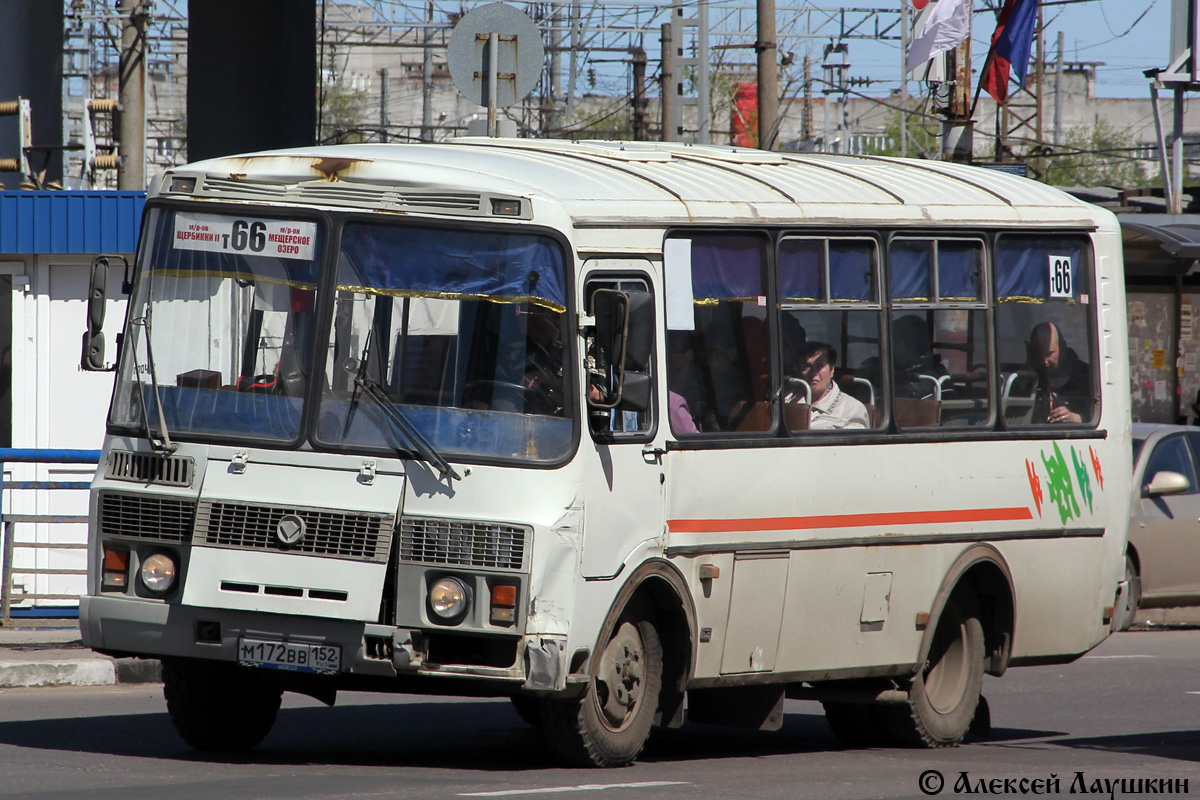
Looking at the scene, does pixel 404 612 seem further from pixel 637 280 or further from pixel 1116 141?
pixel 1116 141

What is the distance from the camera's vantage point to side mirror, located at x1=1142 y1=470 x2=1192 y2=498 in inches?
607

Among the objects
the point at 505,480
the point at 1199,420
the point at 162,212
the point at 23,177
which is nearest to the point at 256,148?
the point at 23,177

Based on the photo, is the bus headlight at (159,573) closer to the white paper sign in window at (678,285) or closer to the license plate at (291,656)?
the license plate at (291,656)

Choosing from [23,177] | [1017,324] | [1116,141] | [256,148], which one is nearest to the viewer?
[1017,324]

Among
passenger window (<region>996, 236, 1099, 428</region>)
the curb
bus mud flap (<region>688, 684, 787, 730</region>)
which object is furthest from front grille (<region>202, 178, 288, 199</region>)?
passenger window (<region>996, 236, 1099, 428</region>)

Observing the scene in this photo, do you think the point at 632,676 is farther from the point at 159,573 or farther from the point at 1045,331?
the point at 1045,331

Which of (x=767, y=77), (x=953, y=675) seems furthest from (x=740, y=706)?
(x=767, y=77)

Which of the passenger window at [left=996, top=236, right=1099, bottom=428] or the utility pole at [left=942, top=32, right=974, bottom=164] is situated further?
the utility pole at [left=942, top=32, right=974, bottom=164]

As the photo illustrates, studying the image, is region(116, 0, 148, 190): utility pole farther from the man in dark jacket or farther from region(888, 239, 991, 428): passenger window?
region(888, 239, 991, 428): passenger window

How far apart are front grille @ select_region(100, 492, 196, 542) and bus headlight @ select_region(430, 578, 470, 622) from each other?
43.7 inches

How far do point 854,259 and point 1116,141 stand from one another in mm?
78376

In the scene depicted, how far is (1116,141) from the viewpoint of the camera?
83938 mm

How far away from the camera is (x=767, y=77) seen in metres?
26.9

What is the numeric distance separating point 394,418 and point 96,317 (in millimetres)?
1413
